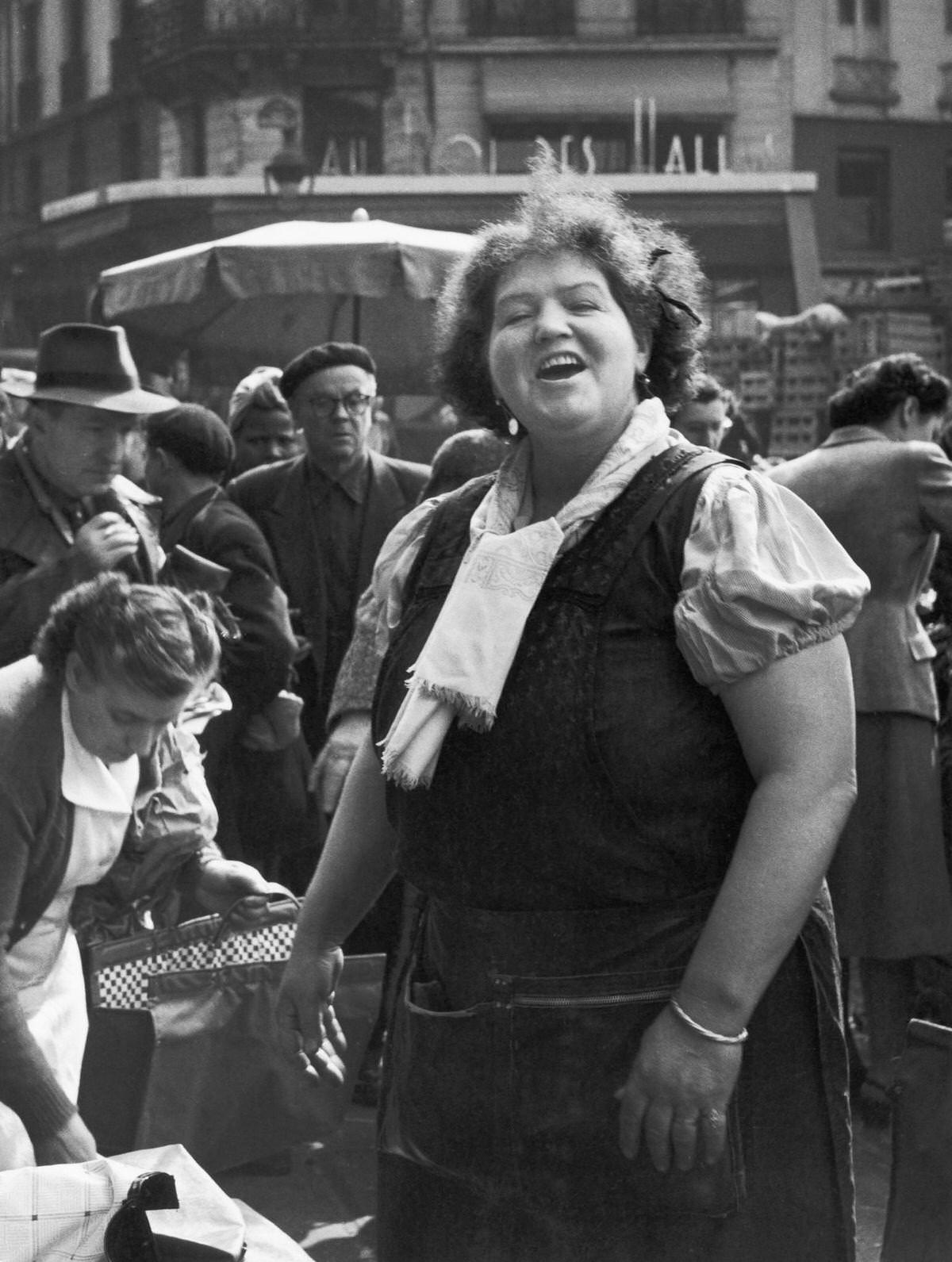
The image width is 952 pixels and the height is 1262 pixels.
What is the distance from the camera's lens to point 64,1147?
9.74ft

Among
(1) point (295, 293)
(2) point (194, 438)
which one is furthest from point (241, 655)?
(1) point (295, 293)

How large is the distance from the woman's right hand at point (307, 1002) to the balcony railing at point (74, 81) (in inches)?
1451

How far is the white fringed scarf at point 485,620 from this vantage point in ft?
7.85

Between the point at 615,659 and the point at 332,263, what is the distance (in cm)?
522

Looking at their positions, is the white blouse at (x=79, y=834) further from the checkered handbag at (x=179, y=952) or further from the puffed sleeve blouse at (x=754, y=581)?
the puffed sleeve blouse at (x=754, y=581)

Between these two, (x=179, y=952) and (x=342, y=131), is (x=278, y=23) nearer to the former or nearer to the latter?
(x=342, y=131)

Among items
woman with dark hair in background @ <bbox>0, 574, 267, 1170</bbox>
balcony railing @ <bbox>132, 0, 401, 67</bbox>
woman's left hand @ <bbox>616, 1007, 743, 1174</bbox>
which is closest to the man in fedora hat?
woman with dark hair in background @ <bbox>0, 574, 267, 1170</bbox>

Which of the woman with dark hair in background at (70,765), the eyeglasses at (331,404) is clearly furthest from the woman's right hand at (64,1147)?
the eyeglasses at (331,404)

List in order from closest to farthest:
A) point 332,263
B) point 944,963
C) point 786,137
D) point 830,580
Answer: point 830,580 < point 944,963 < point 332,263 < point 786,137

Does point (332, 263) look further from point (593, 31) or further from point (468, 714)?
point (593, 31)

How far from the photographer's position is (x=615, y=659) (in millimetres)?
2359

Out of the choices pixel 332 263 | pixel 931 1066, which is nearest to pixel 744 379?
pixel 332 263

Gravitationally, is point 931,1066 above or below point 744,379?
below

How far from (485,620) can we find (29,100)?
39804mm
